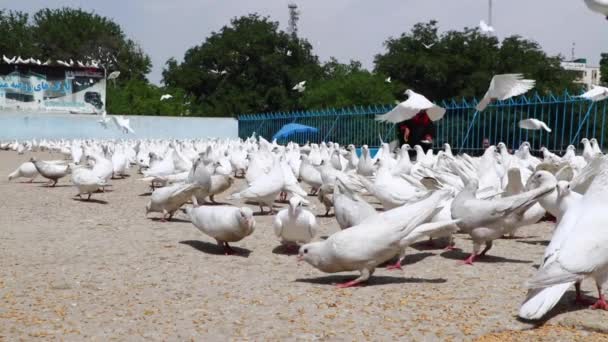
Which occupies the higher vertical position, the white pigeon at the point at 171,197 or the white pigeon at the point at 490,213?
the white pigeon at the point at 490,213

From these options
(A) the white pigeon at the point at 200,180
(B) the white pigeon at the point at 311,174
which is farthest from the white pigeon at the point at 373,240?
(B) the white pigeon at the point at 311,174

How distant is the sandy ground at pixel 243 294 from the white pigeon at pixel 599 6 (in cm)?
239

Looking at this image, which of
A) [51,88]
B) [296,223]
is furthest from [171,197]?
[51,88]

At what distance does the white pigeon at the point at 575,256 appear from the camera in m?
4.10

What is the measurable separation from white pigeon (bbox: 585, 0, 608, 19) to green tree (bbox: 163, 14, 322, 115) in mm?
45936

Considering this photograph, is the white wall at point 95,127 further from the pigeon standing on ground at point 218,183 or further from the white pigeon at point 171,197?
the white pigeon at point 171,197

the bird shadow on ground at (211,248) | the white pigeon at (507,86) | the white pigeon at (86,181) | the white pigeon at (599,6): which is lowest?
the bird shadow on ground at (211,248)

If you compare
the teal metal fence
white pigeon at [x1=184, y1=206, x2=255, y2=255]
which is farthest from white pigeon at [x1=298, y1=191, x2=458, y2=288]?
the teal metal fence

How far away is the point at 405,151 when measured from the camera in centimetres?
1277

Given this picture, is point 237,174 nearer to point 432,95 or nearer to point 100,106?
point 432,95

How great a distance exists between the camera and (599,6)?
18.9ft

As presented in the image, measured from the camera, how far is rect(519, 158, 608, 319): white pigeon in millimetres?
4098

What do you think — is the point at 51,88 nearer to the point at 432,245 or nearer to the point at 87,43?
the point at 87,43

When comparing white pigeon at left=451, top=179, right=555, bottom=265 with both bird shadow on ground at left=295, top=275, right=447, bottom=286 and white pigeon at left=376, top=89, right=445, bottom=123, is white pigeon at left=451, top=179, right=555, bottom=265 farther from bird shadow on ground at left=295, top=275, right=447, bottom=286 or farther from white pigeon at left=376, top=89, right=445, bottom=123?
white pigeon at left=376, top=89, right=445, bottom=123
